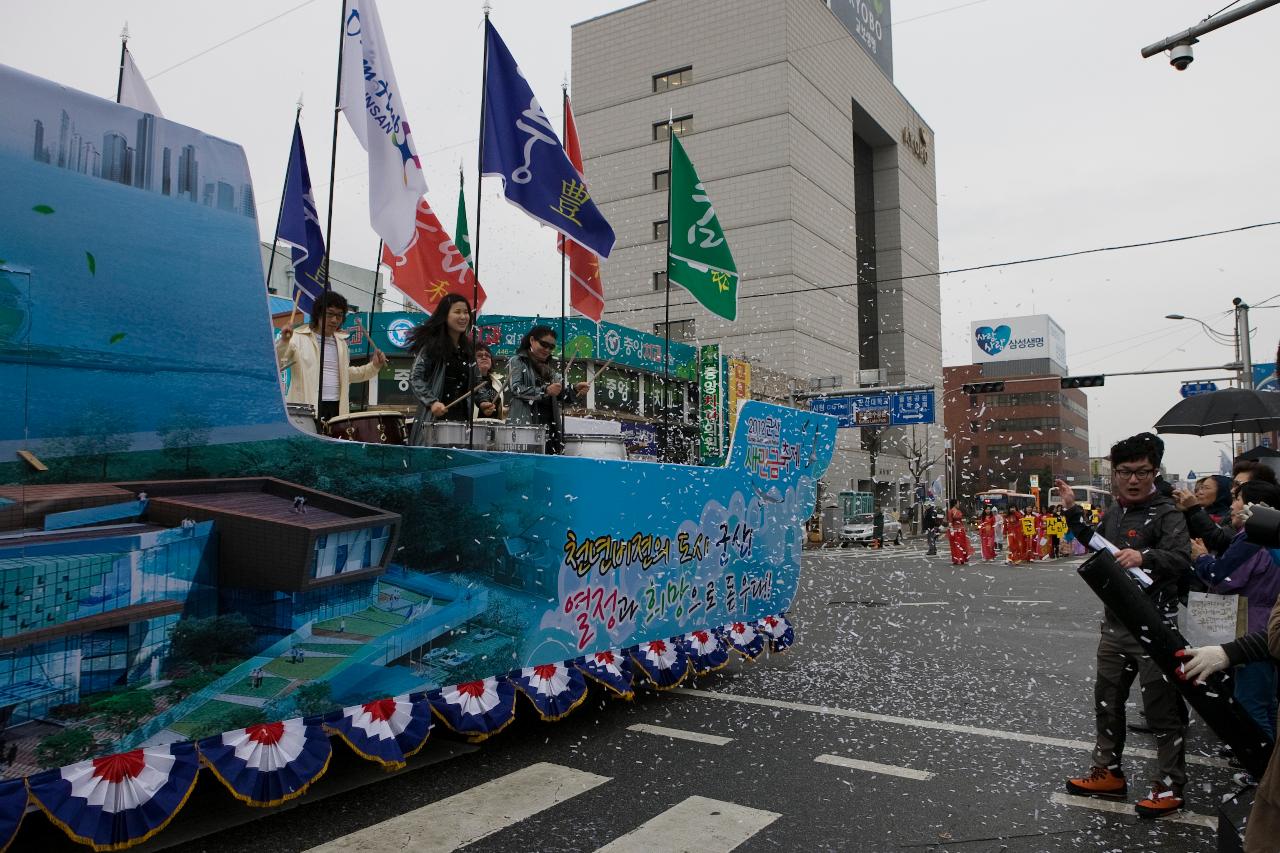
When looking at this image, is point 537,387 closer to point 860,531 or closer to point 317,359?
point 317,359

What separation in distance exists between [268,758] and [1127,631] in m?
3.71

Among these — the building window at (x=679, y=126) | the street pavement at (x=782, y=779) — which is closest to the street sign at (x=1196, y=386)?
the building window at (x=679, y=126)

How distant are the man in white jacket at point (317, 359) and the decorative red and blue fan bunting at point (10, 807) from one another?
250 cm

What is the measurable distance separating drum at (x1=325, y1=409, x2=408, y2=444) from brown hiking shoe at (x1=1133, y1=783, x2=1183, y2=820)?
3.85 meters

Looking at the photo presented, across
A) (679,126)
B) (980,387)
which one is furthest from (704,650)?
(679,126)

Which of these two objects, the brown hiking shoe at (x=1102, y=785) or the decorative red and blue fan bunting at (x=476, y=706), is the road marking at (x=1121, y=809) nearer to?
the brown hiking shoe at (x=1102, y=785)

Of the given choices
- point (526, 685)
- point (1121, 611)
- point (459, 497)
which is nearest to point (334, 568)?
point (459, 497)

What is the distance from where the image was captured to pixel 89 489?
110 inches

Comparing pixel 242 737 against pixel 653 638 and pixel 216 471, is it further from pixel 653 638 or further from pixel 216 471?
pixel 653 638

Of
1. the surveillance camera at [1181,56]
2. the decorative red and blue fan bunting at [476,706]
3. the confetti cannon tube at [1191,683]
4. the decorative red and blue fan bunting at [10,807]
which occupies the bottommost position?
Answer: the decorative red and blue fan bunting at [476,706]

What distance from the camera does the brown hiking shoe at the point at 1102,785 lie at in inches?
153

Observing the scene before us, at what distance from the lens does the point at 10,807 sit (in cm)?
256

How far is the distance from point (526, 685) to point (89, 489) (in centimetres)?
233

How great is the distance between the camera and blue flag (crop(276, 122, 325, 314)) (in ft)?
25.5
